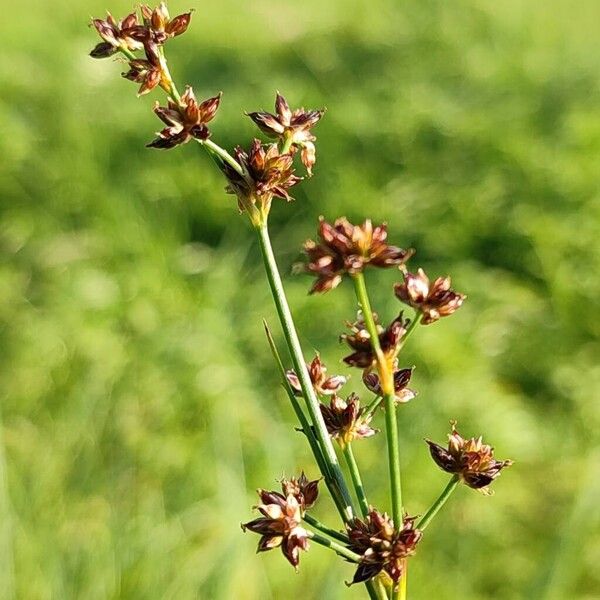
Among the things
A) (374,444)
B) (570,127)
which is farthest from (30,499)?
(570,127)

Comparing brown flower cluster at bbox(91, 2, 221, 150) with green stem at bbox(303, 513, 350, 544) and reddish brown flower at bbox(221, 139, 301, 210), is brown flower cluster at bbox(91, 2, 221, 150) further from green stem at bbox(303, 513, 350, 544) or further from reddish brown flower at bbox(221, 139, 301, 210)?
green stem at bbox(303, 513, 350, 544)

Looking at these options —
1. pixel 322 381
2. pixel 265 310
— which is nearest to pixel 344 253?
Result: pixel 322 381

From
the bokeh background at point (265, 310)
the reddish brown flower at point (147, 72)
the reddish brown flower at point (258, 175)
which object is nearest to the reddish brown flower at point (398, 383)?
the reddish brown flower at point (258, 175)

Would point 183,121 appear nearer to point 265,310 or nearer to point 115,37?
point 115,37

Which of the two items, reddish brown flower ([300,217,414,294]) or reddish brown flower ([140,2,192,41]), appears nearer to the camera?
reddish brown flower ([300,217,414,294])

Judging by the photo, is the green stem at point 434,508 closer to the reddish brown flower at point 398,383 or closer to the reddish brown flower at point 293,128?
the reddish brown flower at point 398,383

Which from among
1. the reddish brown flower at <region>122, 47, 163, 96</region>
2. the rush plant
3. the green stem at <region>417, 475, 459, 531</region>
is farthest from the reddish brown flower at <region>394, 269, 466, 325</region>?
the reddish brown flower at <region>122, 47, 163, 96</region>

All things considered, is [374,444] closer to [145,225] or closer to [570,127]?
[145,225]
